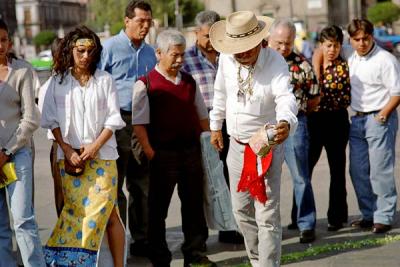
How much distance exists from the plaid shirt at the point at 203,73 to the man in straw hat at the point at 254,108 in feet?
4.53

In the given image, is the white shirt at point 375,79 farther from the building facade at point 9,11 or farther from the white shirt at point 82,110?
the building facade at point 9,11

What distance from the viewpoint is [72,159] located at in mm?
6738

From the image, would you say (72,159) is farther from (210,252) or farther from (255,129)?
(210,252)

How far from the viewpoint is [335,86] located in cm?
873

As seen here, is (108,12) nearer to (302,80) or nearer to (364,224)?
(364,224)

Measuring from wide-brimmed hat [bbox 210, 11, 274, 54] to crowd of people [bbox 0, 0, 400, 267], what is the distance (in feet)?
0.03

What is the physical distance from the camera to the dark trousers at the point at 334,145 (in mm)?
8859

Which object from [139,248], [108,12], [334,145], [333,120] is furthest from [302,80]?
[108,12]

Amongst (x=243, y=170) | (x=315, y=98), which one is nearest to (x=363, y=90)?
(x=315, y=98)

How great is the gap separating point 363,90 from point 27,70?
3.42 m

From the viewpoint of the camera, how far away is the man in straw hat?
6.51 metres

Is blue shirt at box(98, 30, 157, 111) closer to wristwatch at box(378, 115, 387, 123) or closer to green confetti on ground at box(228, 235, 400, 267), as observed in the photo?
green confetti on ground at box(228, 235, 400, 267)

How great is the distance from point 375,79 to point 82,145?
3.16 metres

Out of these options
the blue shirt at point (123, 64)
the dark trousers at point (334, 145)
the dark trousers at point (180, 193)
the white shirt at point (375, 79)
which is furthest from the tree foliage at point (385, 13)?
the dark trousers at point (180, 193)
